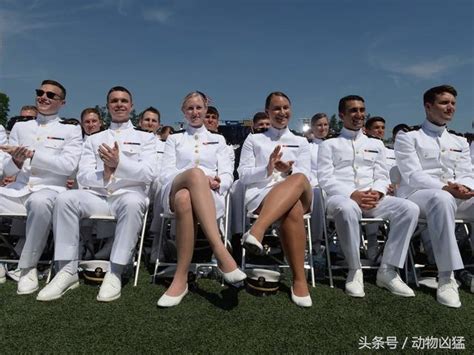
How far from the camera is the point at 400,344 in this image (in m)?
2.70

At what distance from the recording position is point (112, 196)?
3.93m

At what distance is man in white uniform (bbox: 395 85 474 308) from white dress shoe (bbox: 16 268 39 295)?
390 cm

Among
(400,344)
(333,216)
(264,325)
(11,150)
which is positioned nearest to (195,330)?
(264,325)

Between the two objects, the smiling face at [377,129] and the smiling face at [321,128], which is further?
the smiling face at [321,128]

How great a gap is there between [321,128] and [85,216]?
4.89 meters

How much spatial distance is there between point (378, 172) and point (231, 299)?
2.44m

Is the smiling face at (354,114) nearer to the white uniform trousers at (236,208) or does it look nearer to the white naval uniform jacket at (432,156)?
the white naval uniform jacket at (432,156)

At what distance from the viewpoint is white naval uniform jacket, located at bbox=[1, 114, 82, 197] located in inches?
161

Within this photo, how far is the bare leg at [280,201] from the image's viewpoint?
10.6 feet

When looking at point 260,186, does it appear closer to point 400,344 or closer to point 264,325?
point 264,325

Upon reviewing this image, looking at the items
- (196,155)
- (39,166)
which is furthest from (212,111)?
(39,166)

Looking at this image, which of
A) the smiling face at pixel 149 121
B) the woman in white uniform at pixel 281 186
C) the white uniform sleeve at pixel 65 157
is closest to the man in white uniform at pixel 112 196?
the white uniform sleeve at pixel 65 157

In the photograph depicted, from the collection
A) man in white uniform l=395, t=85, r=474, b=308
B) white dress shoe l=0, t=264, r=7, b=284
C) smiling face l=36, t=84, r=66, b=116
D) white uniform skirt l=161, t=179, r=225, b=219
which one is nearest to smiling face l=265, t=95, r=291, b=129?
white uniform skirt l=161, t=179, r=225, b=219

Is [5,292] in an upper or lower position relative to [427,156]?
lower
